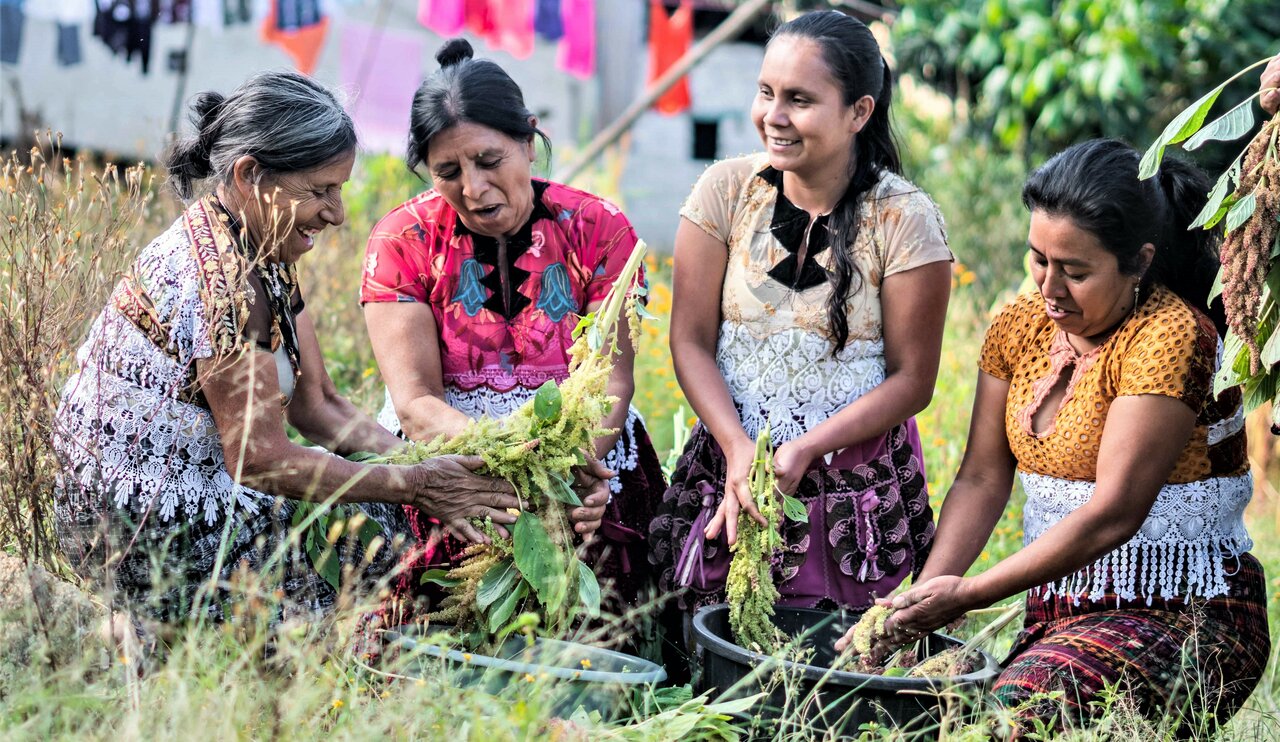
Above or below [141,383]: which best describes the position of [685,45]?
above

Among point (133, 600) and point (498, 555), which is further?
point (498, 555)

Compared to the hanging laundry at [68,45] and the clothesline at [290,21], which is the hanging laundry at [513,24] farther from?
the hanging laundry at [68,45]

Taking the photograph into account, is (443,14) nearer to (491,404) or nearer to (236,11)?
(236,11)

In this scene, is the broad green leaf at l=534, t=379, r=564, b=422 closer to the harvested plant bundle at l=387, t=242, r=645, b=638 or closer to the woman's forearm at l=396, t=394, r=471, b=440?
the harvested plant bundle at l=387, t=242, r=645, b=638

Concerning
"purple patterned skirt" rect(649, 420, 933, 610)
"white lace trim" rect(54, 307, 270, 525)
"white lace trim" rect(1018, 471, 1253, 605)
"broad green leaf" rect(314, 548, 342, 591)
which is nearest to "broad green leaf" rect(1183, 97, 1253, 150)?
"white lace trim" rect(1018, 471, 1253, 605)

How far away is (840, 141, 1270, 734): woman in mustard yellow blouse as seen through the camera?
2670 mm

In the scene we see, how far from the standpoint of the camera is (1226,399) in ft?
9.13

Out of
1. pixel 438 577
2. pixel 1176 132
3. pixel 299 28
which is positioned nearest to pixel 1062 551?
pixel 1176 132

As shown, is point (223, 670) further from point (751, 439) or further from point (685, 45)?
point (685, 45)

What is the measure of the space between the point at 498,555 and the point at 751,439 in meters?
0.70

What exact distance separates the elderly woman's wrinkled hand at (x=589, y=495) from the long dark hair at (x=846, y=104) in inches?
26.5

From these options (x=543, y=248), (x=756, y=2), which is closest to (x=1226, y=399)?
(x=543, y=248)

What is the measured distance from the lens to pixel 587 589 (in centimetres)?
284

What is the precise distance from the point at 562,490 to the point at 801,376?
68 centimetres
